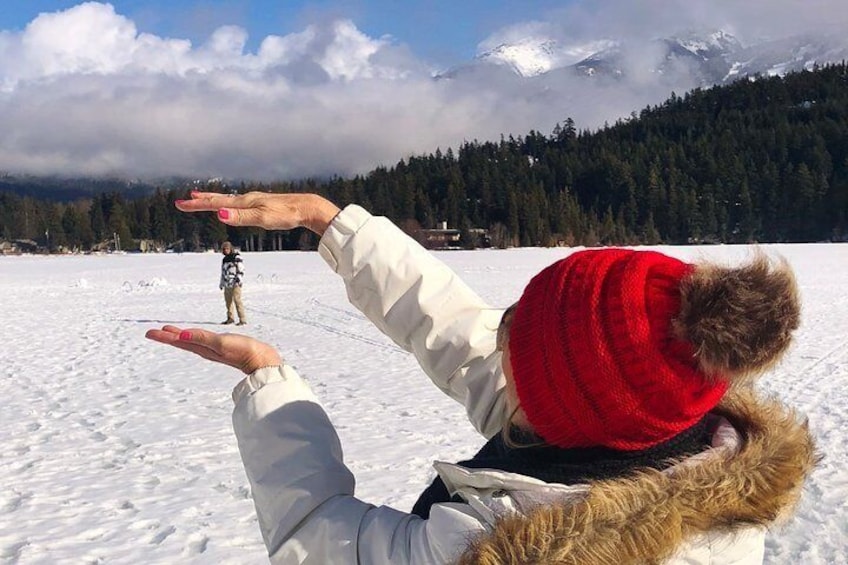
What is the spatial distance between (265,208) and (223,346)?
33 centimetres

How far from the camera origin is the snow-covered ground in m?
4.15

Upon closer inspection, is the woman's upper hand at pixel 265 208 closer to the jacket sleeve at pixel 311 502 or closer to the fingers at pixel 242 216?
the fingers at pixel 242 216

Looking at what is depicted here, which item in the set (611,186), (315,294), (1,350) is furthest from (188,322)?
(611,186)

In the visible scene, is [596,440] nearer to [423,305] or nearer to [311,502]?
[311,502]

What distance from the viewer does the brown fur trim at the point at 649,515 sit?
1.10 m

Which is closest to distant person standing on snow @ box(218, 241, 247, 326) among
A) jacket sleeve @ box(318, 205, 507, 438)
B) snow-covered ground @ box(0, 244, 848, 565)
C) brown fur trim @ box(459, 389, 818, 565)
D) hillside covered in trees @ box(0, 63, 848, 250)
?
snow-covered ground @ box(0, 244, 848, 565)

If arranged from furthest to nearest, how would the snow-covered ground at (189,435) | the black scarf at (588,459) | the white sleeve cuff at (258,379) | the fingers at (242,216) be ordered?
the snow-covered ground at (189,435), the fingers at (242,216), the white sleeve cuff at (258,379), the black scarf at (588,459)

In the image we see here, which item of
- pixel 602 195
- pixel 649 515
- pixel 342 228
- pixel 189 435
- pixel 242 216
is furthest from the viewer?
pixel 602 195

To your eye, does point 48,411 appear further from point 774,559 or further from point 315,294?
point 315,294

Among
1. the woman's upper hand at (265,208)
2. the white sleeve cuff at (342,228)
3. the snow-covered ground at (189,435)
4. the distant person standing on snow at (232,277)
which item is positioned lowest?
the snow-covered ground at (189,435)

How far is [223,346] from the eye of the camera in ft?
4.79

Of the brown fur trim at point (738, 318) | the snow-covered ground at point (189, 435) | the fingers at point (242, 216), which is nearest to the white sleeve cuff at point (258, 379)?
the fingers at point (242, 216)

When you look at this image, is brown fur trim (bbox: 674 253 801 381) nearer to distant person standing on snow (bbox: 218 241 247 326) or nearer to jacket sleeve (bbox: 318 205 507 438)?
jacket sleeve (bbox: 318 205 507 438)

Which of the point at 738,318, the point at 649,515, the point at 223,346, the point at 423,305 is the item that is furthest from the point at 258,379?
the point at 738,318
